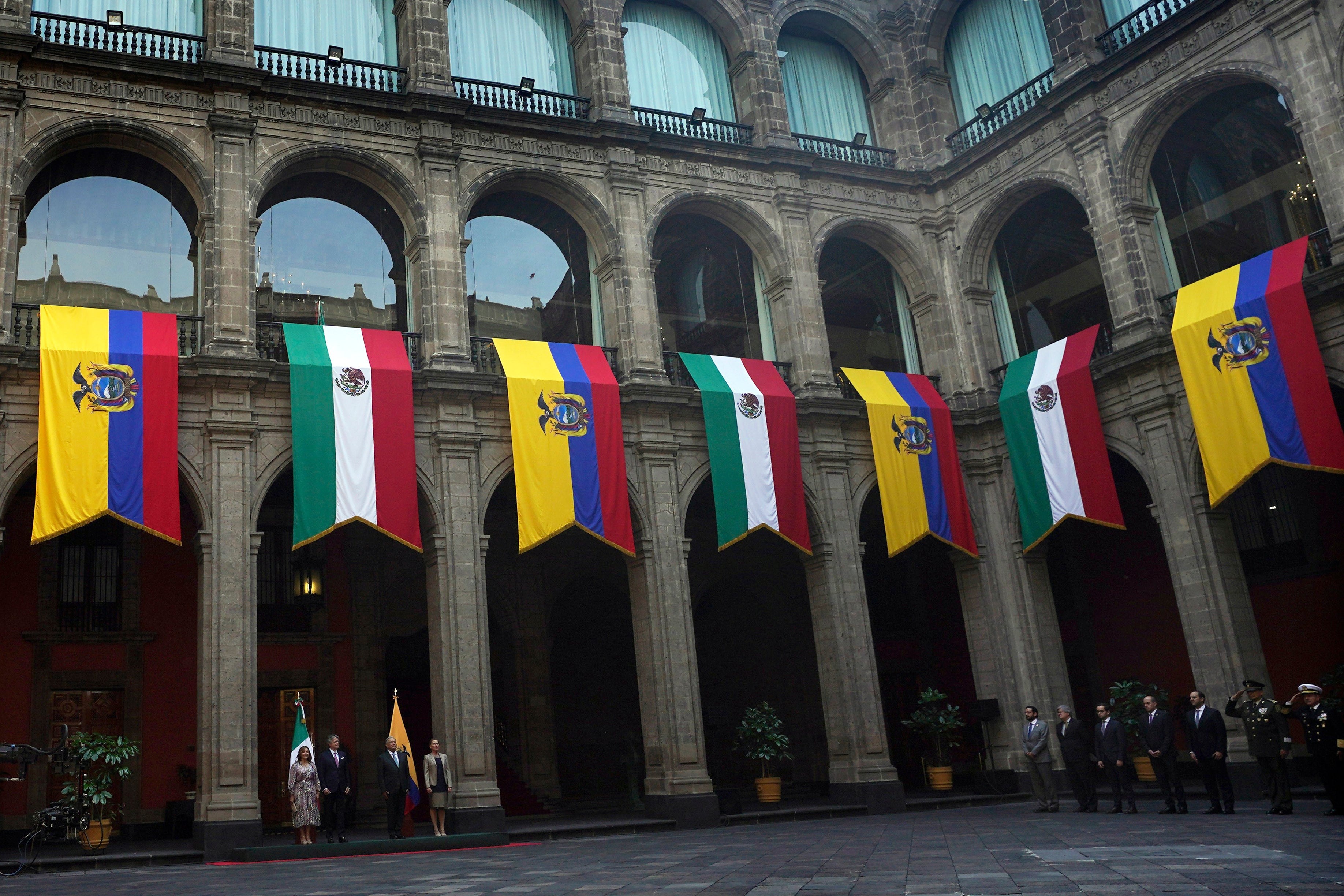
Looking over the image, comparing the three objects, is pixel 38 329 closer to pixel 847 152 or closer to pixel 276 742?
pixel 276 742

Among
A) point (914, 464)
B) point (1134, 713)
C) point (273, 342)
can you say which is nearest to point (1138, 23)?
point (914, 464)

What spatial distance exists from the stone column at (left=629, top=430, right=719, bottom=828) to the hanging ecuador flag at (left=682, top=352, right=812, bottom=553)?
0.83 meters

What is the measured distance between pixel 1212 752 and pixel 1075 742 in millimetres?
2006

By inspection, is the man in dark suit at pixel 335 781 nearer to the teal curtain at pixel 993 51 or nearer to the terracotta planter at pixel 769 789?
the terracotta planter at pixel 769 789

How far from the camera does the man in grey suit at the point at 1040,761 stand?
1673cm

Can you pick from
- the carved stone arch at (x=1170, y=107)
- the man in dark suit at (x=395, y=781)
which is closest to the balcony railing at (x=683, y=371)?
the carved stone arch at (x=1170, y=107)

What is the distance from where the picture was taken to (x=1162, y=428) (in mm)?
19406

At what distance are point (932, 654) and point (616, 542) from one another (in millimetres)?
11471

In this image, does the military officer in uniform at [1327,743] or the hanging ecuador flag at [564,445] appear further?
the hanging ecuador flag at [564,445]

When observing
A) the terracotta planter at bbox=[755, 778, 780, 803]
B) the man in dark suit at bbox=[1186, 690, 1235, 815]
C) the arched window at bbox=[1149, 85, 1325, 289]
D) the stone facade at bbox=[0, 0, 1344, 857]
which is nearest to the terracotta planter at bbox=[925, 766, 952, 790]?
the stone facade at bbox=[0, 0, 1344, 857]

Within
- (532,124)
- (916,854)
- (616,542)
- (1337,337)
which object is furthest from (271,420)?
(1337,337)

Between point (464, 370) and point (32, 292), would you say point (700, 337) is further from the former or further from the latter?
point (32, 292)

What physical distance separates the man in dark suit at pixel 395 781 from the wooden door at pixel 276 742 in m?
5.02

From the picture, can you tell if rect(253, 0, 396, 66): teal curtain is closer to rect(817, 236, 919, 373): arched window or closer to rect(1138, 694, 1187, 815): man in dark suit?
rect(817, 236, 919, 373): arched window
